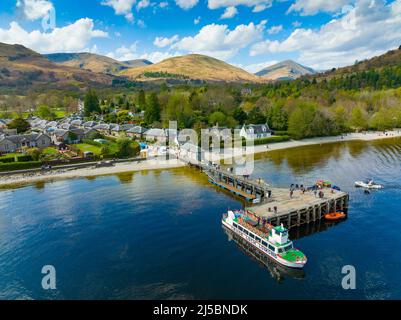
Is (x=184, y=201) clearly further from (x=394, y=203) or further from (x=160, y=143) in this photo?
(x=160, y=143)

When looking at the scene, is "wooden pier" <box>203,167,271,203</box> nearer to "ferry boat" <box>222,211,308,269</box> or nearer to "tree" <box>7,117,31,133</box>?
"ferry boat" <box>222,211,308,269</box>

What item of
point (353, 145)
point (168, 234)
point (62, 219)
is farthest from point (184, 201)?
point (353, 145)

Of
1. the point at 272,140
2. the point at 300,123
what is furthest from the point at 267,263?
the point at 300,123

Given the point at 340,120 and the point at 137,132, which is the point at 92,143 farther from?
the point at 340,120

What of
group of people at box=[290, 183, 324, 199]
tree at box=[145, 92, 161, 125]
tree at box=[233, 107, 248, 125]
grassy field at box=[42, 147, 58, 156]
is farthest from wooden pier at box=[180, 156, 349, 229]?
tree at box=[145, 92, 161, 125]

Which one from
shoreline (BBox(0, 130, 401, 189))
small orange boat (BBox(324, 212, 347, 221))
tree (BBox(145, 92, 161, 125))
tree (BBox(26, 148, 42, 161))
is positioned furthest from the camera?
tree (BBox(145, 92, 161, 125))

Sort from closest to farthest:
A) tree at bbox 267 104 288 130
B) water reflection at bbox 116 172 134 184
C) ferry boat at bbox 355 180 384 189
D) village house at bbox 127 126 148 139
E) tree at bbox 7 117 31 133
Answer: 1. ferry boat at bbox 355 180 384 189
2. water reflection at bbox 116 172 134 184
3. village house at bbox 127 126 148 139
4. tree at bbox 7 117 31 133
5. tree at bbox 267 104 288 130
